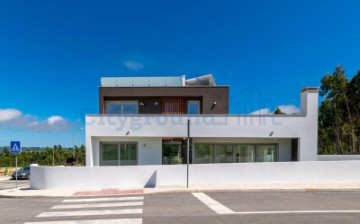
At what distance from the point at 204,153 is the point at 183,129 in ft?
8.61

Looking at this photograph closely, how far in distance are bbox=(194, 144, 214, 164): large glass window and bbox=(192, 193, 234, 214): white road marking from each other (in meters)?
8.59

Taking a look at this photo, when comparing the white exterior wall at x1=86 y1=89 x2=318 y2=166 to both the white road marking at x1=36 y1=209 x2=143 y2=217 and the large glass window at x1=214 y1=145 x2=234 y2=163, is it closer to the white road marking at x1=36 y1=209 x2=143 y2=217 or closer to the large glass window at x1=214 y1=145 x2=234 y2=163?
the large glass window at x1=214 y1=145 x2=234 y2=163

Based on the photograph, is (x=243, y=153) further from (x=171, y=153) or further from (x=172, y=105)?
(x=172, y=105)

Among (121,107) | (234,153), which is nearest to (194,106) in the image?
(234,153)

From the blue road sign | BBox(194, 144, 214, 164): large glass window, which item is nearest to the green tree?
BBox(194, 144, 214, 164): large glass window

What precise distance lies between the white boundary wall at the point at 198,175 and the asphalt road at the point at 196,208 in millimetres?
2160

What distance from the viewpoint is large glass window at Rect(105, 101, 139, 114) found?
24578mm

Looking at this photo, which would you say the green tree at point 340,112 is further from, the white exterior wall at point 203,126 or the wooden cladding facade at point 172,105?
the wooden cladding facade at point 172,105

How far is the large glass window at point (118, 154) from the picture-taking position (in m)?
21.7

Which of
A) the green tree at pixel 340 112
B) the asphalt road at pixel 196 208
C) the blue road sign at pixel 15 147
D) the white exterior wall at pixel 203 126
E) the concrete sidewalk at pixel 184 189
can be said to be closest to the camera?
the asphalt road at pixel 196 208

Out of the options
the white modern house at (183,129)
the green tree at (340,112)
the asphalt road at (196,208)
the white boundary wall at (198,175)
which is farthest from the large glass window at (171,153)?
the green tree at (340,112)

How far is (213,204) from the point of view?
1099 centimetres

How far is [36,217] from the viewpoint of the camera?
939 cm

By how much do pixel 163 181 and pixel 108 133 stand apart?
6.36 meters
